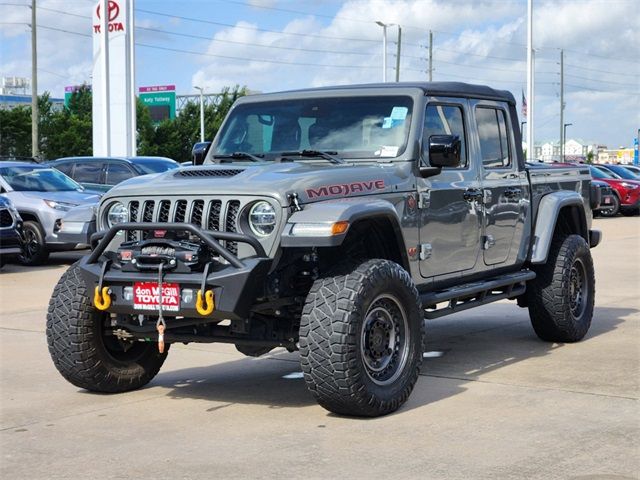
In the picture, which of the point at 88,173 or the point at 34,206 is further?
the point at 88,173

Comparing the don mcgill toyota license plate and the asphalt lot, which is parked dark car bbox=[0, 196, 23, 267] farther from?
the don mcgill toyota license plate

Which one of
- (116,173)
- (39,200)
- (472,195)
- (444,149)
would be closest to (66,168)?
(116,173)

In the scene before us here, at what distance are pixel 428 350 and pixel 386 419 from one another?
8.27ft

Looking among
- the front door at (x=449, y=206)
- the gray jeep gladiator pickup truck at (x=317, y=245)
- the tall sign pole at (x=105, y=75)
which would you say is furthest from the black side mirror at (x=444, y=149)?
the tall sign pole at (x=105, y=75)

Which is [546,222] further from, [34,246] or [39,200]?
[39,200]

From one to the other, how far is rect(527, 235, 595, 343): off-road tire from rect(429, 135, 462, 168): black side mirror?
2.06 metres

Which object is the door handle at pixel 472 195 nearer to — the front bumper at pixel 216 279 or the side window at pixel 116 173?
the front bumper at pixel 216 279

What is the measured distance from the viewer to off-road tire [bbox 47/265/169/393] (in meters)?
6.88

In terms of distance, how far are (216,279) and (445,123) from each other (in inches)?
105

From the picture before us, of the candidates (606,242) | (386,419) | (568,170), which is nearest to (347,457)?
(386,419)

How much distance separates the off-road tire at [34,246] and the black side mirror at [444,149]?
35.3ft

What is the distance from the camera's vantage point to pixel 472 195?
8.01 metres

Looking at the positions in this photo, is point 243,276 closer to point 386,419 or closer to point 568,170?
point 386,419

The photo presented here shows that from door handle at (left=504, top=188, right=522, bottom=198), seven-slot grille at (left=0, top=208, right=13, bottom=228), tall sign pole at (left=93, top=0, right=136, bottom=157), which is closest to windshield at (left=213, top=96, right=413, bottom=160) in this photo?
door handle at (left=504, top=188, right=522, bottom=198)
